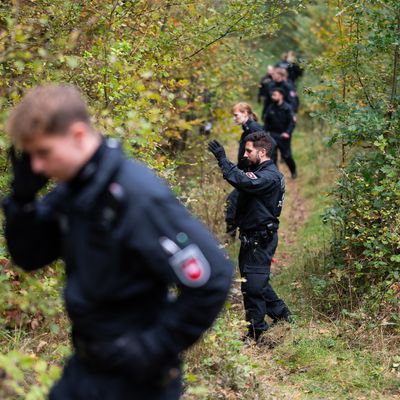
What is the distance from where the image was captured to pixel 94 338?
2469 millimetres

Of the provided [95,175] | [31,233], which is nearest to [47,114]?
[95,175]

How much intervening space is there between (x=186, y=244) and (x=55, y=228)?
0.68 meters

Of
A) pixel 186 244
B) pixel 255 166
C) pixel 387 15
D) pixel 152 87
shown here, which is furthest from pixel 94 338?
pixel 387 15

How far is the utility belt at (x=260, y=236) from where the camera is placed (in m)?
6.57

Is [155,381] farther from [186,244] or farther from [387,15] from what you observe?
[387,15]

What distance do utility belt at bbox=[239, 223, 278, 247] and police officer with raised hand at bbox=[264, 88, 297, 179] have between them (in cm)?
602

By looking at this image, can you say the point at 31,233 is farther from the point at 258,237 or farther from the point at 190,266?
the point at 258,237

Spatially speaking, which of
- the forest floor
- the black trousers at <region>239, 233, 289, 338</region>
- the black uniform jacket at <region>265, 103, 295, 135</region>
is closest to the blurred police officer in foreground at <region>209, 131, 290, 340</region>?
the black trousers at <region>239, 233, 289, 338</region>

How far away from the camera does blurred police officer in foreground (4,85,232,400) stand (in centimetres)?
236

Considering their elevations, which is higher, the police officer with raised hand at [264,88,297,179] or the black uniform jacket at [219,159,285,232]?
the black uniform jacket at [219,159,285,232]

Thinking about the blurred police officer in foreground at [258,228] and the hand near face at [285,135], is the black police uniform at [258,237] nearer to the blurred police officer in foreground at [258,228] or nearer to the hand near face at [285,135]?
the blurred police officer in foreground at [258,228]

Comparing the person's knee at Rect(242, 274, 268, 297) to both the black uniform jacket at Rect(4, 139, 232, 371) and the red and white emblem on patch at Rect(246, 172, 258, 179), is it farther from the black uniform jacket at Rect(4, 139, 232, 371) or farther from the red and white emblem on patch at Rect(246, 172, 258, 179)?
the black uniform jacket at Rect(4, 139, 232, 371)

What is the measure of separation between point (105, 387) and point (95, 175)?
79 cm

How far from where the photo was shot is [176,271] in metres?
2.38
